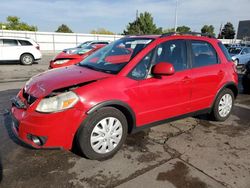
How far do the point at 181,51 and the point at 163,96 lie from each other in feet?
2.86

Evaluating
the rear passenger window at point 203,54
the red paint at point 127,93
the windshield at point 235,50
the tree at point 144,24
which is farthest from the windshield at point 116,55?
the tree at point 144,24

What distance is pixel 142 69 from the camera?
329cm

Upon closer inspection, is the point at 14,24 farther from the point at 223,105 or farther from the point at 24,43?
the point at 223,105

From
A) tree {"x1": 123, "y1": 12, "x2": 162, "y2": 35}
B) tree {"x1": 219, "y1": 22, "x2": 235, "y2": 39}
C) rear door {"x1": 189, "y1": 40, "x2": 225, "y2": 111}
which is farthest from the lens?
tree {"x1": 219, "y1": 22, "x2": 235, "y2": 39}

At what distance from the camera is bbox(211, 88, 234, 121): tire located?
4399 mm

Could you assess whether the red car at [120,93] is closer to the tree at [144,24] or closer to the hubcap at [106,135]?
the hubcap at [106,135]

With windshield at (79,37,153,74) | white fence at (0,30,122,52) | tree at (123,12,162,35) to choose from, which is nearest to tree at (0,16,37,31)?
tree at (123,12,162,35)

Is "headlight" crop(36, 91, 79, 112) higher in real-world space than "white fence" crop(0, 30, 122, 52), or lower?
lower

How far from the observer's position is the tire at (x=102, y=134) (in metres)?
2.85

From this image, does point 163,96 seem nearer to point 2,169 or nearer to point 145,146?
point 145,146

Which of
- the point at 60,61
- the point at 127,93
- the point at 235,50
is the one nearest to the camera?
the point at 127,93

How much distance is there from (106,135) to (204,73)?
207 centimetres

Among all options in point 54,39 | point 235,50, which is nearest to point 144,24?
point 54,39

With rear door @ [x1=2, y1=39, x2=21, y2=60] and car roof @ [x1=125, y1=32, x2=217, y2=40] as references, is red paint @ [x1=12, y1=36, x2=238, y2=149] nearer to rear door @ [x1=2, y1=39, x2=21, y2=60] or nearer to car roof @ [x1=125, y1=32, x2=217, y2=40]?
car roof @ [x1=125, y1=32, x2=217, y2=40]
